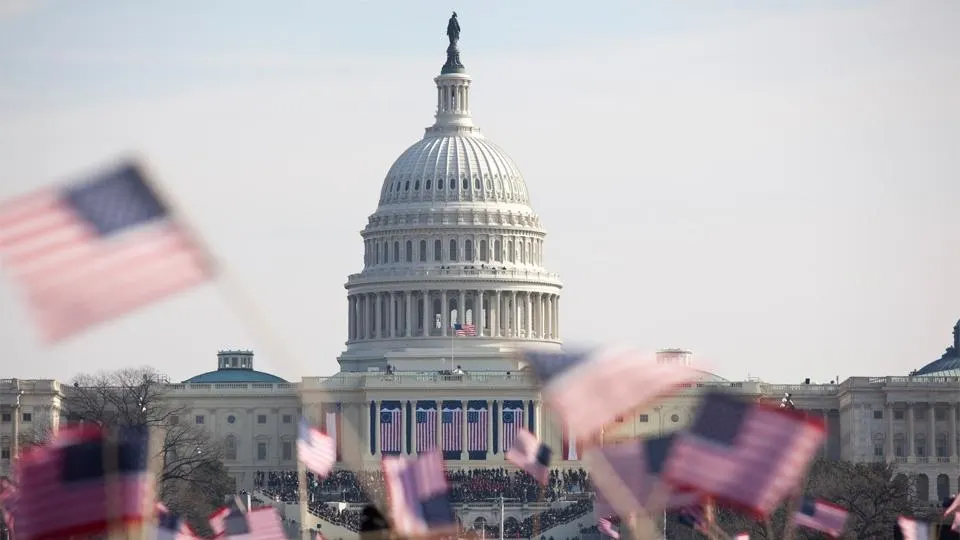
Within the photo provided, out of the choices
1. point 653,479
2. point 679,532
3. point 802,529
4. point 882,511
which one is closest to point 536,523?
point 679,532

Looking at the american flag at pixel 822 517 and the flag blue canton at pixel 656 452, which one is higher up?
the flag blue canton at pixel 656 452

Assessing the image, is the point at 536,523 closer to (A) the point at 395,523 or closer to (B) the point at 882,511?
(B) the point at 882,511

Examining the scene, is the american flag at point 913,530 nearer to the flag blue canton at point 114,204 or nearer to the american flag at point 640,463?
the american flag at point 640,463

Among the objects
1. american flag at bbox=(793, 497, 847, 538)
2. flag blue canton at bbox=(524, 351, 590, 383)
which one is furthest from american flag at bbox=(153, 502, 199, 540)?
american flag at bbox=(793, 497, 847, 538)

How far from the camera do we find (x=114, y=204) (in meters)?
49.5

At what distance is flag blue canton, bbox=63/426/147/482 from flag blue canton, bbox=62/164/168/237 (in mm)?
5328

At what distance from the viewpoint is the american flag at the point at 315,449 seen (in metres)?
75.8

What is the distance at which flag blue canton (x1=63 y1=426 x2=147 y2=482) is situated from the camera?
53.3 meters

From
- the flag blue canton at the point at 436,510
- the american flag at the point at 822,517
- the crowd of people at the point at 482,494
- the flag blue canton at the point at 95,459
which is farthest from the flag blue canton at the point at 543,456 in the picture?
the crowd of people at the point at 482,494

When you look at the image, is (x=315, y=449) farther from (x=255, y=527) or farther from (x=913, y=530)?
(x=913, y=530)

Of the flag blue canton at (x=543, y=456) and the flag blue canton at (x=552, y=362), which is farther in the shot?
the flag blue canton at (x=543, y=456)

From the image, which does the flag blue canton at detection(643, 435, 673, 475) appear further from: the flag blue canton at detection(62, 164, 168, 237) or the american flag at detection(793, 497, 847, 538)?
the american flag at detection(793, 497, 847, 538)

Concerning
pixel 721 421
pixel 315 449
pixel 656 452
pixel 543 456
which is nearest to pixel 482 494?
pixel 315 449

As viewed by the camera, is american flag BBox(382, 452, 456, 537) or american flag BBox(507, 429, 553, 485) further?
american flag BBox(507, 429, 553, 485)
